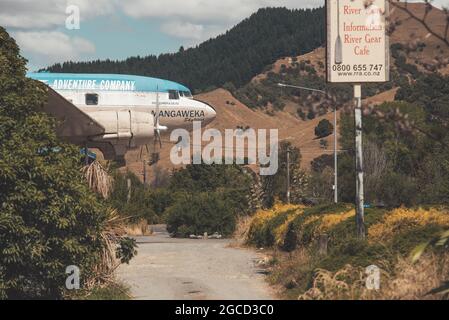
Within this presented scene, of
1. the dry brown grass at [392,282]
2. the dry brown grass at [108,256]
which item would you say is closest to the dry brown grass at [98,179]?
the dry brown grass at [108,256]

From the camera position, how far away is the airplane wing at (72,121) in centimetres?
2325

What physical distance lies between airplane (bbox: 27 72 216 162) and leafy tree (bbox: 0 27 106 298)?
993 centimetres

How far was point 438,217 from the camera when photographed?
17.8 m

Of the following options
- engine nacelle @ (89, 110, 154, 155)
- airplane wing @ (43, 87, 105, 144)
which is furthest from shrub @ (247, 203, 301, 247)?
airplane wing @ (43, 87, 105, 144)

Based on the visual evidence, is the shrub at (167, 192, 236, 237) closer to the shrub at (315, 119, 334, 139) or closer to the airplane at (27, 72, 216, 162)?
the airplane at (27, 72, 216, 162)

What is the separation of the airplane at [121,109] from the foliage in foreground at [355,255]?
7230 millimetres

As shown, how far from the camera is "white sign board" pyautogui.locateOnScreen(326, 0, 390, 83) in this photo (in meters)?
19.5

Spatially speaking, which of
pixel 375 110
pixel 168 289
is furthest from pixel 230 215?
pixel 375 110

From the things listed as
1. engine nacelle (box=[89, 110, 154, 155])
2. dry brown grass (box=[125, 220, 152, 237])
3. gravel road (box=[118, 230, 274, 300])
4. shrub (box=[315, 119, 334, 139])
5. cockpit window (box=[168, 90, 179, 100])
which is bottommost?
dry brown grass (box=[125, 220, 152, 237])

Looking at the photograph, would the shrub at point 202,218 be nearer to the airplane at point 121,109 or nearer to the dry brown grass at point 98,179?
the airplane at point 121,109

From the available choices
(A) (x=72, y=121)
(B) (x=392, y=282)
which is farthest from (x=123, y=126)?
(B) (x=392, y=282)

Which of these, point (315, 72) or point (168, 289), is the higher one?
point (315, 72)

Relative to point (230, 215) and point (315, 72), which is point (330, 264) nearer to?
point (230, 215)
